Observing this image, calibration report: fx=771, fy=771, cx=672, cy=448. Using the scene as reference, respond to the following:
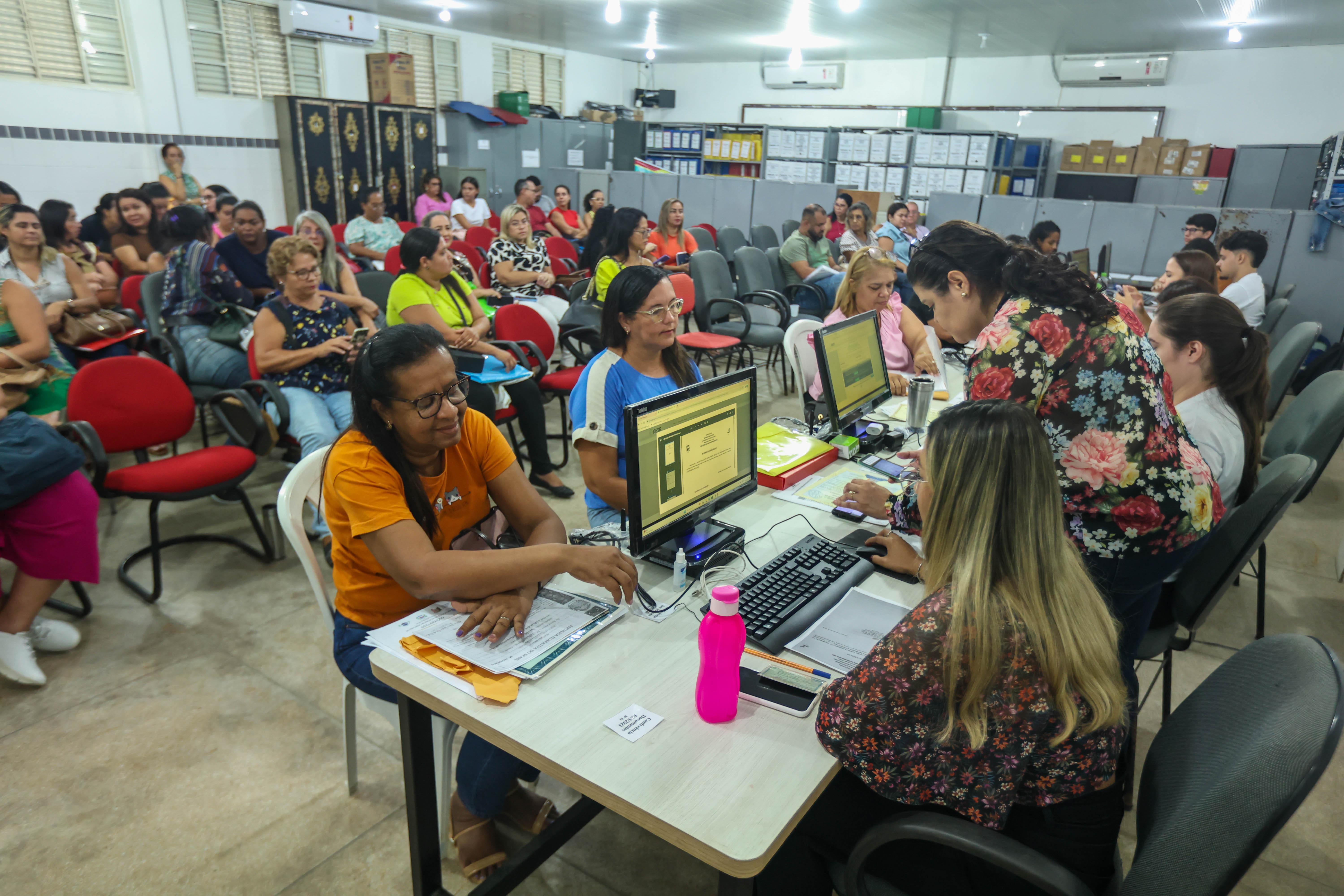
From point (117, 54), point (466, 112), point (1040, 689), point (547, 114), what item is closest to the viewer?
point (1040, 689)

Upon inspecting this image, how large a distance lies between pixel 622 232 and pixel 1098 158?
731 centimetres

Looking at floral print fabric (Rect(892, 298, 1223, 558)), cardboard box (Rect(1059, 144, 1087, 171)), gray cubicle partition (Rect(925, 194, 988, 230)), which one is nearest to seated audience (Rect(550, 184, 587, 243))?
gray cubicle partition (Rect(925, 194, 988, 230))

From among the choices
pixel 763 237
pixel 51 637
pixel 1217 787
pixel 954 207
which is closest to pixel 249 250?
pixel 51 637

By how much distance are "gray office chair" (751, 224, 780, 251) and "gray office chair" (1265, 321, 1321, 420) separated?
15.6 ft

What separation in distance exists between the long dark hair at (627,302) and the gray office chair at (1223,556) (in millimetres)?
1399

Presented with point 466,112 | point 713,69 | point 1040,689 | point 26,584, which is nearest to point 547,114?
point 466,112

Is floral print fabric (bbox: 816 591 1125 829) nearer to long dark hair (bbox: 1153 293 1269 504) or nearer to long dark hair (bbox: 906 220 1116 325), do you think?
long dark hair (bbox: 906 220 1116 325)

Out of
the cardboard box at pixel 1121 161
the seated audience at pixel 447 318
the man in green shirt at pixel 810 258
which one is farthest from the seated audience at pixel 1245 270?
the seated audience at pixel 447 318

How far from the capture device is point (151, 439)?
2930 millimetres

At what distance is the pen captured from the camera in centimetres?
135

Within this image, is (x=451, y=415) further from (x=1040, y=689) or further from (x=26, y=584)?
(x=26, y=584)

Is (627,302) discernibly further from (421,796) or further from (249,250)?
(249,250)

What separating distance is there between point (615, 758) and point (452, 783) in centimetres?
88

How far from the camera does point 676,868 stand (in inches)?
71.6
